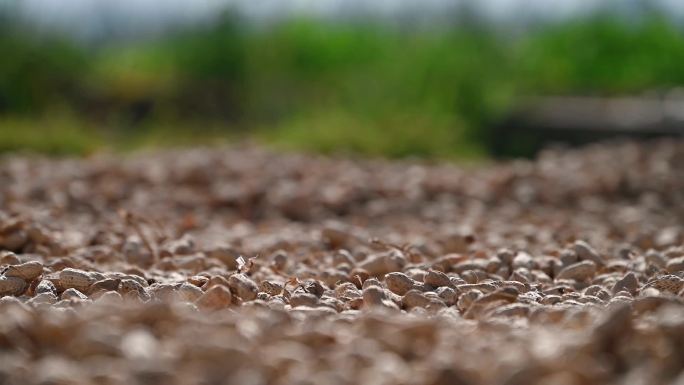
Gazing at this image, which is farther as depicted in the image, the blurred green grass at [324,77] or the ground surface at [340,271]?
the blurred green grass at [324,77]

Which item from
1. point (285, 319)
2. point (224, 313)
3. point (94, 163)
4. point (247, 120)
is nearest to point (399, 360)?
point (285, 319)

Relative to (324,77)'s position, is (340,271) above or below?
above

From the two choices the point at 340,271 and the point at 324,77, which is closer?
the point at 340,271

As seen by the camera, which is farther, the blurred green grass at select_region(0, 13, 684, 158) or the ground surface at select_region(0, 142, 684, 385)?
the blurred green grass at select_region(0, 13, 684, 158)
